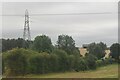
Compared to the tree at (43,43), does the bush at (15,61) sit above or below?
below

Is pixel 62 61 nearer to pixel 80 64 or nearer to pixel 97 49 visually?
pixel 80 64

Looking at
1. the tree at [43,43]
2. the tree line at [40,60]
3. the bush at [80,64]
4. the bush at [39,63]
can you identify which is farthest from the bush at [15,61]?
the tree at [43,43]

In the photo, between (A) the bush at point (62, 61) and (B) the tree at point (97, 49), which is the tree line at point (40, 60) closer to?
(A) the bush at point (62, 61)

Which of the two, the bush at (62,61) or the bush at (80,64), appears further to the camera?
the bush at (80,64)

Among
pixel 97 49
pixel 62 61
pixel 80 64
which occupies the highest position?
pixel 97 49

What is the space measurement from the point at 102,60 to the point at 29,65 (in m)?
11.1

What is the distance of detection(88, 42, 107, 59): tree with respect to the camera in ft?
89.5

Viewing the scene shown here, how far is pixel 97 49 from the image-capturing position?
28172 mm

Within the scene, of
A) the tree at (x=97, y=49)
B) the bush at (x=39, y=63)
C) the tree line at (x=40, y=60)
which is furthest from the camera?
the tree at (x=97, y=49)

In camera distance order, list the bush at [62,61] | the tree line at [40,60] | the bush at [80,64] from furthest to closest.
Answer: the bush at [80,64] → the bush at [62,61] → the tree line at [40,60]

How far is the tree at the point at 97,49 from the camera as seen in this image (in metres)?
27.3

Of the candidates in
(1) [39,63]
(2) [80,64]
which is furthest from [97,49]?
(1) [39,63]

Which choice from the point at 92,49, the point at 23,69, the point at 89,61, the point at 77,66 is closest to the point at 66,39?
the point at 92,49

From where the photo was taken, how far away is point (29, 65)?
17.0 metres
